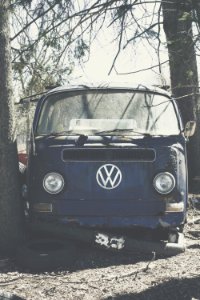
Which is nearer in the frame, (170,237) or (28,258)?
(28,258)

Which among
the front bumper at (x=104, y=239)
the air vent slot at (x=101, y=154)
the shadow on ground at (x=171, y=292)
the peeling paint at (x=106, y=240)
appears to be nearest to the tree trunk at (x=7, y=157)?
the front bumper at (x=104, y=239)

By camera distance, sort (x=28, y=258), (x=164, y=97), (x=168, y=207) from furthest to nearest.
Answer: (x=164, y=97) → (x=168, y=207) → (x=28, y=258)

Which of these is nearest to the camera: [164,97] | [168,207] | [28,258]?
[28,258]

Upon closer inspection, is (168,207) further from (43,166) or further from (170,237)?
(43,166)

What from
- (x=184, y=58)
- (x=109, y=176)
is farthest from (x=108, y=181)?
(x=184, y=58)

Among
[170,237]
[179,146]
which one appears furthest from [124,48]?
[170,237]

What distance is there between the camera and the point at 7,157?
5.41 meters

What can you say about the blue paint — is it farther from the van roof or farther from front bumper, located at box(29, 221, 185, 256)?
the van roof

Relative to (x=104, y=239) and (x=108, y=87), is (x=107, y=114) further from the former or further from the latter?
(x=104, y=239)

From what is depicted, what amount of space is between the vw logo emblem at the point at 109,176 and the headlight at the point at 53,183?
42cm

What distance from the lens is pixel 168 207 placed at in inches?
205

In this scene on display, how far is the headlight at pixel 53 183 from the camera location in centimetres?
518

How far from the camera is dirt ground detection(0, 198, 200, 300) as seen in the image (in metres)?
4.09

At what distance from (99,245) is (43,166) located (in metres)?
1.07
